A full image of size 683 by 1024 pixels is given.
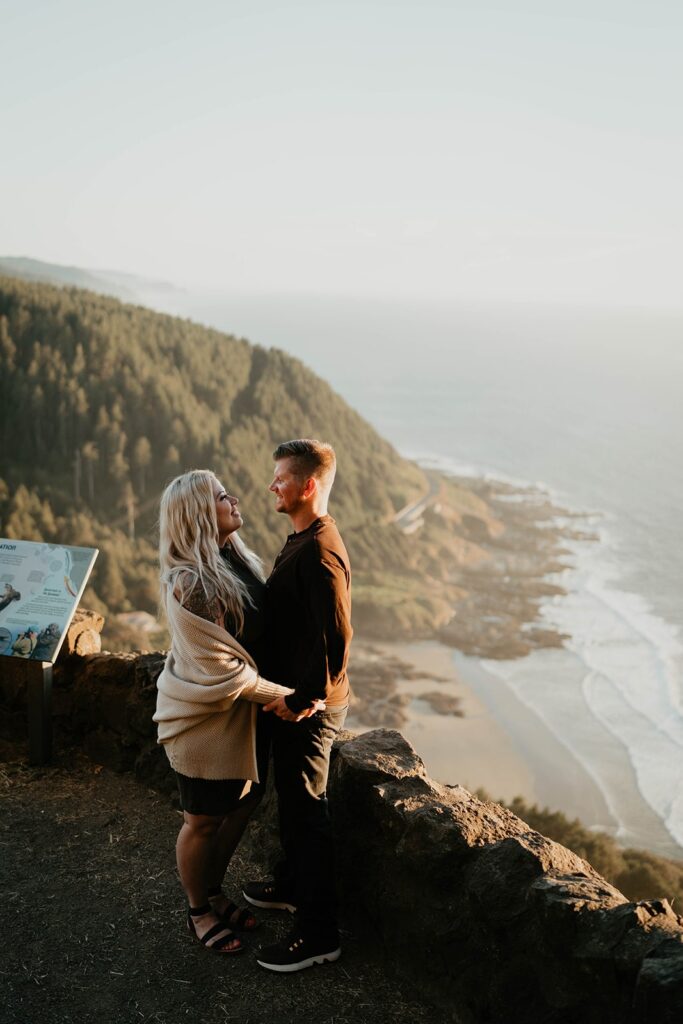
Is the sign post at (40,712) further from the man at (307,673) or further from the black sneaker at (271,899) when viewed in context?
the man at (307,673)

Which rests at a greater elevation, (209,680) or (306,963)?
(209,680)

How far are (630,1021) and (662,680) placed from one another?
147 ft

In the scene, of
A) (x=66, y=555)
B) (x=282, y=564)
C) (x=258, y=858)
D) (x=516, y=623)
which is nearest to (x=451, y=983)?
(x=258, y=858)

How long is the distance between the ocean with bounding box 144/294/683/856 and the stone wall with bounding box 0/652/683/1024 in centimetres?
2532

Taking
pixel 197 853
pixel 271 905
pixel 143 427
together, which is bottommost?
pixel 143 427

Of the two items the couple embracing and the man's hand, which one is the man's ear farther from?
the man's hand

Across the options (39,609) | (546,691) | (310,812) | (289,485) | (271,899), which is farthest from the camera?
(546,691)

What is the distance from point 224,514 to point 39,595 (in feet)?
6.82

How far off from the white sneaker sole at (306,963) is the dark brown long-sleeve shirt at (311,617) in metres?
0.93

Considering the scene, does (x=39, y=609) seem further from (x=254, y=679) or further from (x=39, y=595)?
(x=254, y=679)

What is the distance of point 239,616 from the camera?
347cm

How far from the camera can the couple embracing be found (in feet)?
11.3

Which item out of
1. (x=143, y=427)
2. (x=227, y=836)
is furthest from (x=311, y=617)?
(x=143, y=427)

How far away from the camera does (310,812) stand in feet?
12.0
